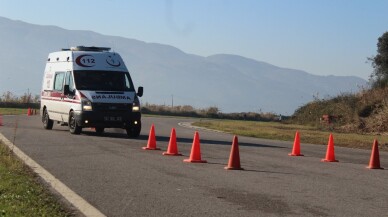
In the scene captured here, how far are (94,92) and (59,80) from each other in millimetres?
2383

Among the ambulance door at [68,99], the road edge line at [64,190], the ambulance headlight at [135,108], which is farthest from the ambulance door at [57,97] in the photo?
the road edge line at [64,190]

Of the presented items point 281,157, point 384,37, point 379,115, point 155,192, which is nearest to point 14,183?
point 155,192

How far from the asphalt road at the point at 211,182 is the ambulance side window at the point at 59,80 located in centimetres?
532

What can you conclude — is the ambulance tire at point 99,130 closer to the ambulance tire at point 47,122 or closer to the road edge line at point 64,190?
the ambulance tire at point 47,122

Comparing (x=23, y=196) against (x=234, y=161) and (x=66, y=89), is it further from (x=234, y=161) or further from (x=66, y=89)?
(x=66, y=89)

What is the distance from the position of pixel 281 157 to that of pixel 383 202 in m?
7.39

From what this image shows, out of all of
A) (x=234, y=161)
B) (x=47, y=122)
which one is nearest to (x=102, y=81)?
(x=47, y=122)

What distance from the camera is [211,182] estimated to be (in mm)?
11609

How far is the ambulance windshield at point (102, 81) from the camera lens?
22641 millimetres

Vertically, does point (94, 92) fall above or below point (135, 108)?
above

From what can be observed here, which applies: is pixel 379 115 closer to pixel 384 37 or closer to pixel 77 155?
pixel 384 37

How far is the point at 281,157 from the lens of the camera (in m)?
17.4

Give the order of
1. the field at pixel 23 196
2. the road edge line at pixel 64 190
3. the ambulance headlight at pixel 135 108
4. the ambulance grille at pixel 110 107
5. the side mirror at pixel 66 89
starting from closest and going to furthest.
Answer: the field at pixel 23 196 → the road edge line at pixel 64 190 → the ambulance grille at pixel 110 107 → the side mirror at pixel 66 89 → the ambulance headlight at pixel 135 108

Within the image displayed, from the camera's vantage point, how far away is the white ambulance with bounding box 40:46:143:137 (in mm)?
22094
